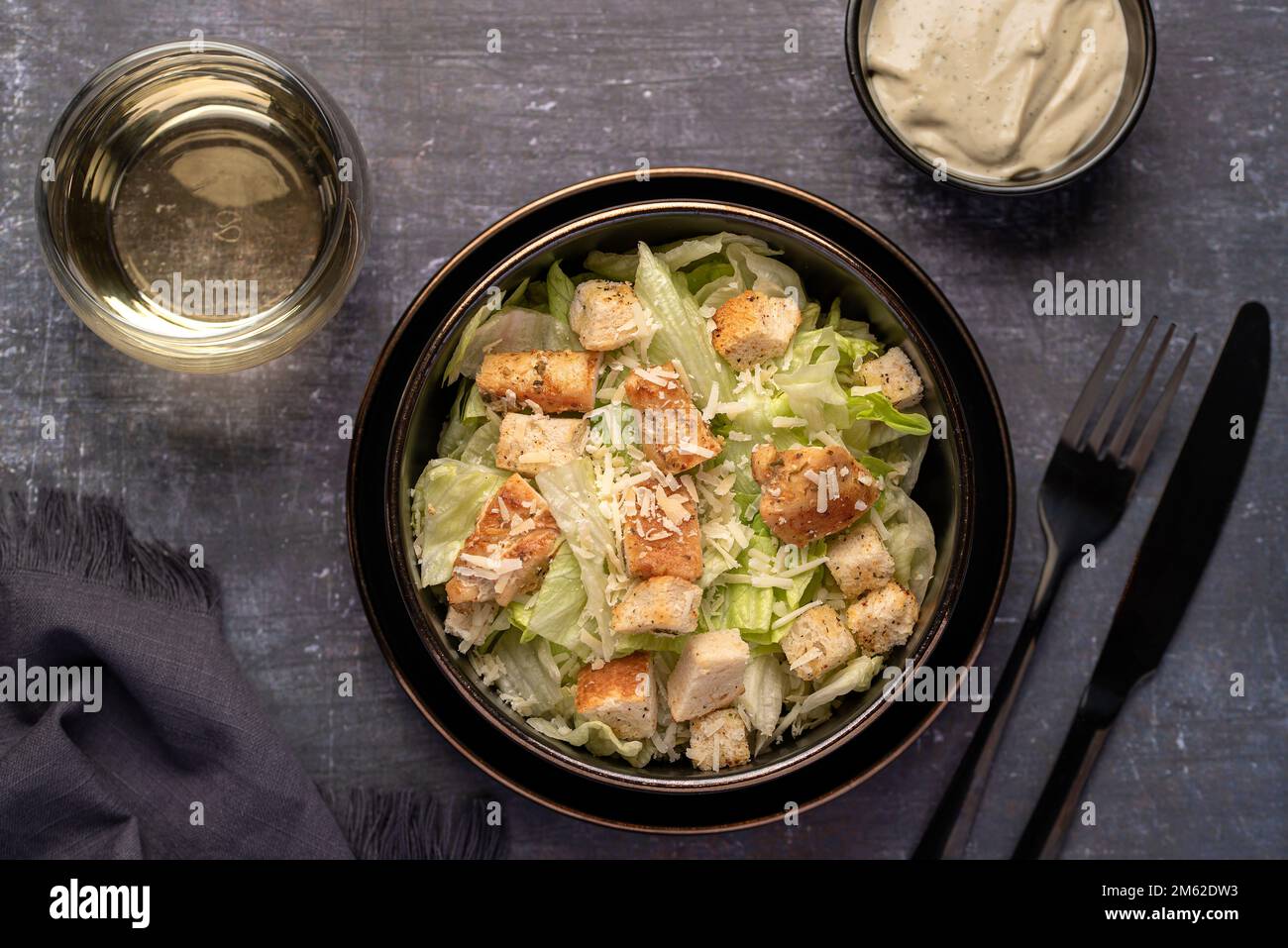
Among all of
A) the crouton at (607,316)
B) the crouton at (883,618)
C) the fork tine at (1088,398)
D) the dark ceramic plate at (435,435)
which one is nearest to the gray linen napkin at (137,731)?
the dark ceramic plate at (435,435)

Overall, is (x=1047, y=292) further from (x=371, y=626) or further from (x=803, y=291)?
(x=371, y=626)

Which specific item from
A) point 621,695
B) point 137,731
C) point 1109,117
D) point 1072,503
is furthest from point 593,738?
point 1109,117

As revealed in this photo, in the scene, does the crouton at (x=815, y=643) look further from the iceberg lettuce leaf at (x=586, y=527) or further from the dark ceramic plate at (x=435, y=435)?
the iceberg lettuce leaf at (x=586, y=527)

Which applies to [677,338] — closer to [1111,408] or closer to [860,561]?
[860,561]

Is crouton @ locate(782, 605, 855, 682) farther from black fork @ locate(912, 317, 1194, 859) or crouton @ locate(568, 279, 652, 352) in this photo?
crouton @ locate(568, 279, 652, 352)
